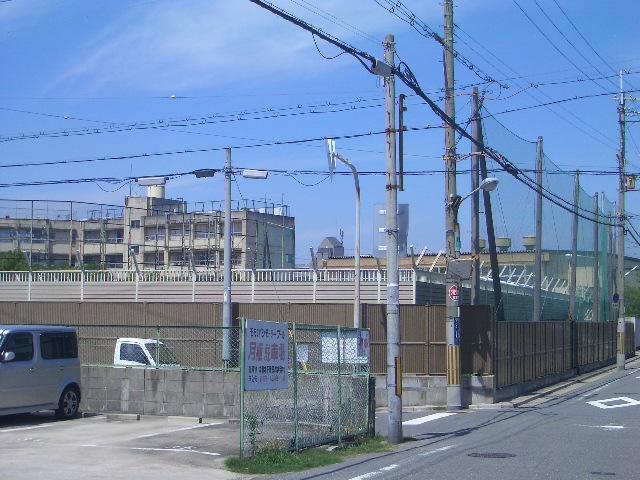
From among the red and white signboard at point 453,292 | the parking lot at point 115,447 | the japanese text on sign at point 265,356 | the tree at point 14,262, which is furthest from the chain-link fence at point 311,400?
the tree at point 14,262

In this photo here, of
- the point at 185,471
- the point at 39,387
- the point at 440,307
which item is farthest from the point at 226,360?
the point at 185,471

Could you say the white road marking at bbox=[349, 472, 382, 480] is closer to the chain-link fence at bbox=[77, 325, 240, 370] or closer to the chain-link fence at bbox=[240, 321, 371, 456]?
the chain-link fence at bbox=[240, 321, 371, 456]

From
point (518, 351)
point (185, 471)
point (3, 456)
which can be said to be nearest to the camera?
point (185, 471)

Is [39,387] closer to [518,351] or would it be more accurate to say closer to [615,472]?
[615,472]

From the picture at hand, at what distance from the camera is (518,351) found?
28.2m

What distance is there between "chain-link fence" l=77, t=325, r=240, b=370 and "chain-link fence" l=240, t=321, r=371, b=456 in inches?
185

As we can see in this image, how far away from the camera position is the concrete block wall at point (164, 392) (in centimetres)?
1853

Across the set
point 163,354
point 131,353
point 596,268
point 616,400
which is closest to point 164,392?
point 131,353

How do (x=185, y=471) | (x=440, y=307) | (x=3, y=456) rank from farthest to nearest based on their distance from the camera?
(x=440, y=307) → (x=3, y=456) → (x=185, y=471)

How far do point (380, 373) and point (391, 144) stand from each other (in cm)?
1085

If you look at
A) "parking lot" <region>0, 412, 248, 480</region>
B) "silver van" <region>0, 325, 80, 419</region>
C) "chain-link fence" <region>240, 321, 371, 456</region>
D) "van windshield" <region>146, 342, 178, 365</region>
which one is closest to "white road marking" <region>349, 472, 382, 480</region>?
"parking lot" <region>0, 412, 248, 480</region>

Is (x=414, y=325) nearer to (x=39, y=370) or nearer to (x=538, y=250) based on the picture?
(x=538, y=250)

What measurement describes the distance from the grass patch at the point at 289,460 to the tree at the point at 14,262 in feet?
140

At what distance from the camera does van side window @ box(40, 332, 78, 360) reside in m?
17.8
